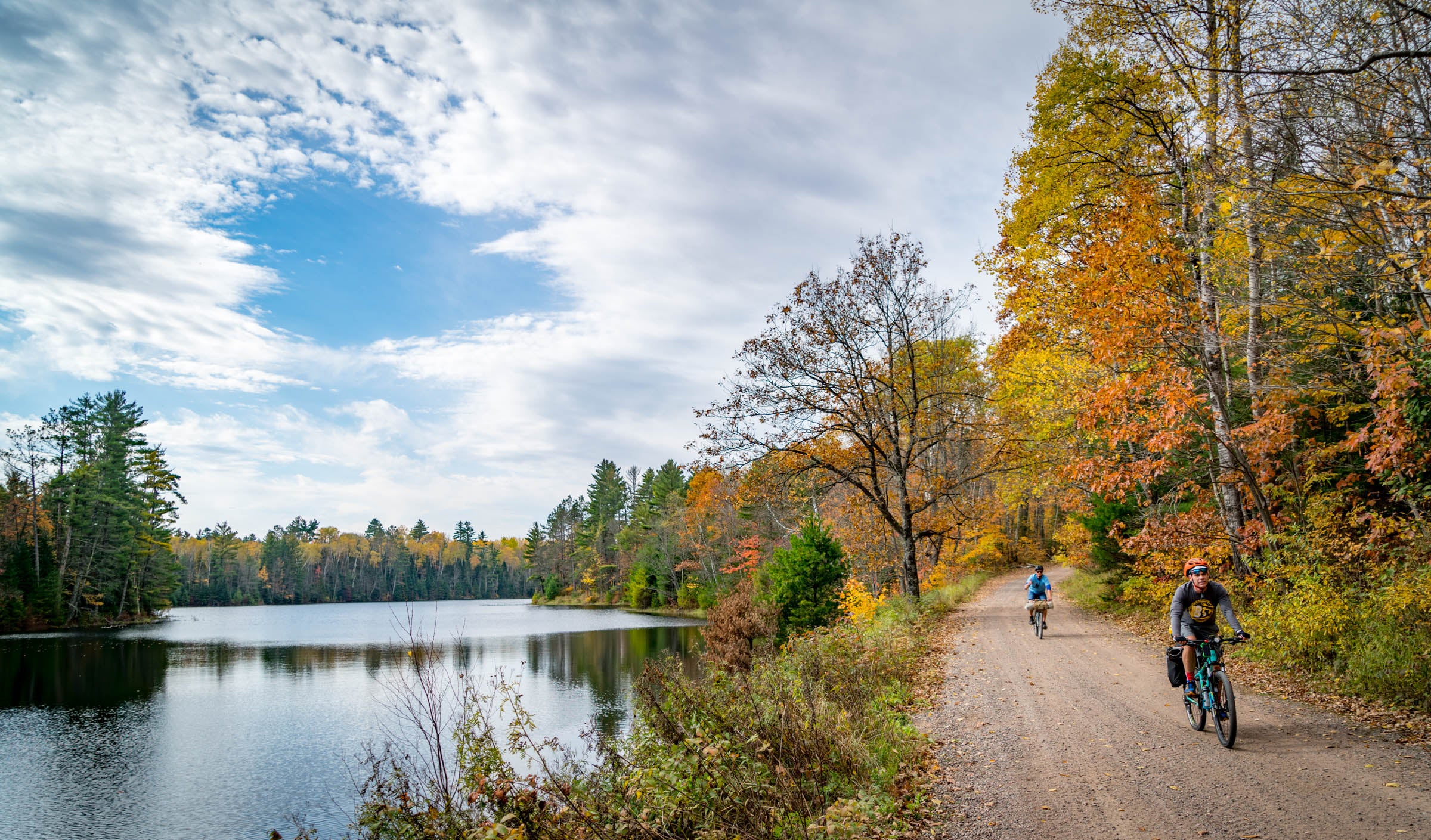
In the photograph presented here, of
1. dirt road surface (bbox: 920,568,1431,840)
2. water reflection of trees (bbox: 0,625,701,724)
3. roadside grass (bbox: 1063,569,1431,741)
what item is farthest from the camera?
water reflection of trees (bbox: 0,625,701,724)

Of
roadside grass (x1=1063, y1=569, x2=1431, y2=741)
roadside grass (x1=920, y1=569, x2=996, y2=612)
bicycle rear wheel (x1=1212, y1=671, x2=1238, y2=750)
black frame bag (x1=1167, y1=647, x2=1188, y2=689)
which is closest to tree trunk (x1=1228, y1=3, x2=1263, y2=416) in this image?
roadside grass (x1=1063, y1=569, x2=1431, y2=741)

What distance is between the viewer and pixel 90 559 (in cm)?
4597

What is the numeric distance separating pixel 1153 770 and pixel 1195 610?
1.73 metres

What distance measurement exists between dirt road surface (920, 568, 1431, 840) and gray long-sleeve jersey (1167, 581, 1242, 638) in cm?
95

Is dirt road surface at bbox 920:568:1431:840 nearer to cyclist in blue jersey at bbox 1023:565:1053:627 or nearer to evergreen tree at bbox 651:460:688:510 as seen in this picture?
cyclist in blue jersey at bbox 1023:565:1053:627

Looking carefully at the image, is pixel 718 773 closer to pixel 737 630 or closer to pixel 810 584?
pixel 737 630

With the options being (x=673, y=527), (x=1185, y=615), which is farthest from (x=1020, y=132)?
(x=673, y=527)

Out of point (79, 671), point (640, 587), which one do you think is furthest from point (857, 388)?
point (640, 587)

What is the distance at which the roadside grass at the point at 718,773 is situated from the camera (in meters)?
5.28

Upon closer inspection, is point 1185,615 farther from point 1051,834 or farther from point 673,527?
point 673,527

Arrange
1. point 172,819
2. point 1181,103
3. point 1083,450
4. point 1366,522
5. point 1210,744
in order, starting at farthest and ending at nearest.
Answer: point 1083,450 → point 1181,103 → point 172,819 → point 1366,522 → point 1210,744

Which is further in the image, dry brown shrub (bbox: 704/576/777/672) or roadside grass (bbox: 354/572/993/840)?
dry brown shrub (bbox: 704/576/777/672)

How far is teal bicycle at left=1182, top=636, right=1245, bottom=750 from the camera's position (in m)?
6.21

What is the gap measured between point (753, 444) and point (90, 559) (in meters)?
50.0
